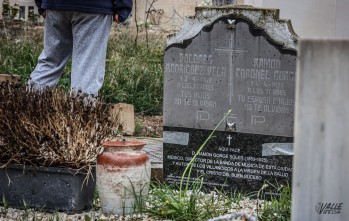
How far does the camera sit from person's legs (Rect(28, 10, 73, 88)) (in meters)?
7.64

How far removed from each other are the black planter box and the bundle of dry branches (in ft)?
0.19

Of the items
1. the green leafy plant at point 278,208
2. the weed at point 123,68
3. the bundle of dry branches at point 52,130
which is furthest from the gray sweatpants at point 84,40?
the weed at point 123,68

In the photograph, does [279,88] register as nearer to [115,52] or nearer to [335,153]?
[335,153]

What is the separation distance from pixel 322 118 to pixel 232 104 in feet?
11.5

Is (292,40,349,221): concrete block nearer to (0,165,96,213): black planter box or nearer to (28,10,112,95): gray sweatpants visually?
(0,165,96,213): black planter box

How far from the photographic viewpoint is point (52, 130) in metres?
5.96

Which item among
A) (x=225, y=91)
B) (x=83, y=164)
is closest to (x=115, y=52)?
(x=225, y=91)

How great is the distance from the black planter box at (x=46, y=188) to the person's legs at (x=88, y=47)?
1.42 meters

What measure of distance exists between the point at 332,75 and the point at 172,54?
372cm

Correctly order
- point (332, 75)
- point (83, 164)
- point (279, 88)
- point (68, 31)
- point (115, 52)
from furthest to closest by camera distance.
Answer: point (115, 52) < point (68, 31) < point (279, 88) < point (83, 164) < point (332, 75)

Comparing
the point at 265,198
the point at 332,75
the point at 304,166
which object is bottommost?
the point at 265,198

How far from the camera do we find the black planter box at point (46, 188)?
19.7 feet

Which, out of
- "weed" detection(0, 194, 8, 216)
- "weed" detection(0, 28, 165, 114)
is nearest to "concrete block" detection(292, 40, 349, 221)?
"weed" detection(0, 194, 8, 216)

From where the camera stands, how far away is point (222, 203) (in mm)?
6410
